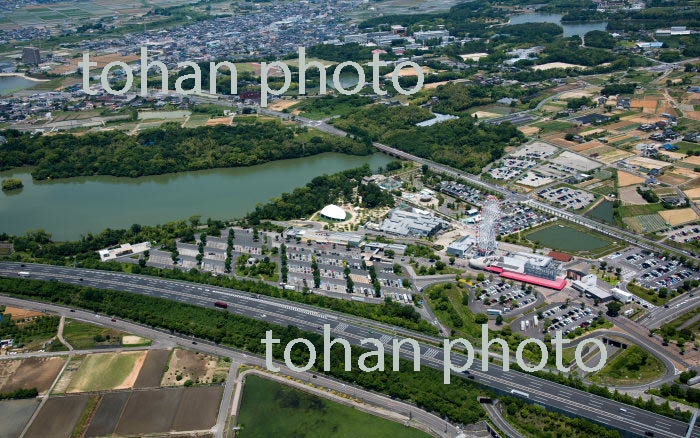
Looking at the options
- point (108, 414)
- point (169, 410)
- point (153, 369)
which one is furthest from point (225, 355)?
point (108, 414)

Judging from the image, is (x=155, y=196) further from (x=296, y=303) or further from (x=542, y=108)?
(x=542, y=108)

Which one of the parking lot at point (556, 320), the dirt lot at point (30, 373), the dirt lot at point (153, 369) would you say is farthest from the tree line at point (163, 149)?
the parking lot at point (556, 320)

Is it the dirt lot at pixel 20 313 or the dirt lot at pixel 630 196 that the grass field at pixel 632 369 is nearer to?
the dirt lot at pixel 630 196

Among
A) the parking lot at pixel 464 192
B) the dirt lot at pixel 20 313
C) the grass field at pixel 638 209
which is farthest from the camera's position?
the parking lot at pixel 464 192

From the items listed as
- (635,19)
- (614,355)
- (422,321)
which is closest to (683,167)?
(614,355)

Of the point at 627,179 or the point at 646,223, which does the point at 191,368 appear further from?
the point at 627,179

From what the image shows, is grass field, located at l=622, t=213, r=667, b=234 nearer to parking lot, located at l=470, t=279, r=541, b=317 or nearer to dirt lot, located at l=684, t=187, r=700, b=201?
dirt lot, located at l=684, t=187, r=700, b=201
